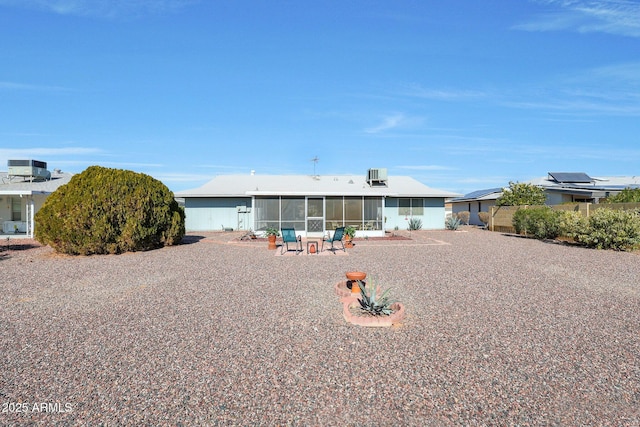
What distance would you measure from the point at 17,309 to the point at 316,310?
4821 mm

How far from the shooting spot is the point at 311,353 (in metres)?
3.94

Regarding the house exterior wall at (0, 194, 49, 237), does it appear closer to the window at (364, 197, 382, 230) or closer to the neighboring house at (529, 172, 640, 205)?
the window at (364, 197, 382, 230)

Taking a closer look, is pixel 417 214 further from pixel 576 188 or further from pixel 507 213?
pixel 576 188

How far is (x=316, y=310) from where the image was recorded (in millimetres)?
5500

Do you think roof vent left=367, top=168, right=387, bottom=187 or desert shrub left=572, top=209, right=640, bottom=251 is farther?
roof vent left=367, top=168, right=387, bottom=187

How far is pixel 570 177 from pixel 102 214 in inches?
1314

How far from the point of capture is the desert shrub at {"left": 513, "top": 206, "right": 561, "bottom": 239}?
16062mm

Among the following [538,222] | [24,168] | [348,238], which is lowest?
[348,238]

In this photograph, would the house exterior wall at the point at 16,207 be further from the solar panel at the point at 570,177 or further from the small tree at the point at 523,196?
the solar panel at the point at 570,177

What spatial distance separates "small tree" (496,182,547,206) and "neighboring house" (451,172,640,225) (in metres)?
1.51

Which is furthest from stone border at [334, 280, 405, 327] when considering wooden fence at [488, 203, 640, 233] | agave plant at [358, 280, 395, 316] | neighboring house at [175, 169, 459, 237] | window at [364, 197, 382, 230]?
wooden fence at [488, 203, 640, 233]

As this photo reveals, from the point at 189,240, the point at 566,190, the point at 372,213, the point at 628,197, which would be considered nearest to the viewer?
the point at 189,240

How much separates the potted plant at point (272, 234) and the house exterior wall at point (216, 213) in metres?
4.74

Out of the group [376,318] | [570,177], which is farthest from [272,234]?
[570,177]
